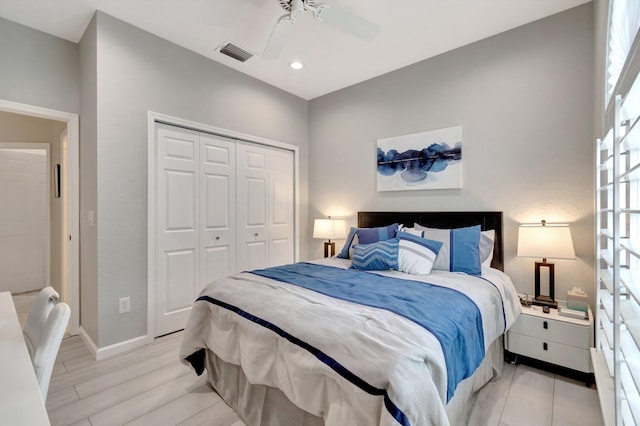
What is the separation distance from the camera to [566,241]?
7.30ft

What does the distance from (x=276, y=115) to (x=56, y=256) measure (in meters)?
3.24

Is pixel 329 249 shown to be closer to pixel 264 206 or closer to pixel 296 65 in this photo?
pixel 264 206

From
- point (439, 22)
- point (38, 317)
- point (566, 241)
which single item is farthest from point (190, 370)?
point (439, 22)

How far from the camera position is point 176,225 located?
9.77 feet

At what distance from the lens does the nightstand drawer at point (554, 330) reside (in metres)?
2.05

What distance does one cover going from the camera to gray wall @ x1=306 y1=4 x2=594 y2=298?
7.83 ft

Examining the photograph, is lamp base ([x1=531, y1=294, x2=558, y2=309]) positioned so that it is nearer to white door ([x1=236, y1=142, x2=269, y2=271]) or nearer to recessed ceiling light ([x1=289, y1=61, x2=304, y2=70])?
white door ([x1=236, y1=142, x2=269, y2=271])

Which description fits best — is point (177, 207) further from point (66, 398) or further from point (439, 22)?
point (439, 22)

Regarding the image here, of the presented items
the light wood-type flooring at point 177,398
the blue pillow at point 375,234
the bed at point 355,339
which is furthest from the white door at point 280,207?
the light wood-type flooring at point 177,398

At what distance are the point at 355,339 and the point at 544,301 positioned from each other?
1930mm

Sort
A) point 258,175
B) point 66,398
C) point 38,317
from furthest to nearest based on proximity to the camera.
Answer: point 258,175
point 66,398
point 38,317

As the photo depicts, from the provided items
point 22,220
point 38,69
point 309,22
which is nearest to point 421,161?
point 309,22

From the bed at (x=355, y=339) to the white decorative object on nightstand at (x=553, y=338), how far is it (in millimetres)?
160

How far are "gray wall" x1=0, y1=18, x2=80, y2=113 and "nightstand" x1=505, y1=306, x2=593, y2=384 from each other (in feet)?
13.8
